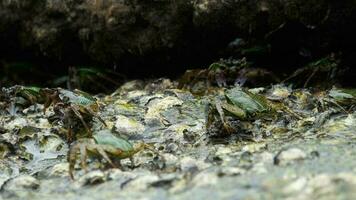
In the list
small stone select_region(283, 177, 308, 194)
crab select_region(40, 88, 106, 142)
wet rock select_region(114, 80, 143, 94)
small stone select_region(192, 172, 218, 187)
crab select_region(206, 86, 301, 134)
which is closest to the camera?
small stone select_region(283, 177, 308, 194)

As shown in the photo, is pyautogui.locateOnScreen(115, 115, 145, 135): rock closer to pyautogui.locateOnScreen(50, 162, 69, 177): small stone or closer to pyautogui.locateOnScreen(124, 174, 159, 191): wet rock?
pyautogui.locateOnScreen(50, 162, 69, 177): small stone

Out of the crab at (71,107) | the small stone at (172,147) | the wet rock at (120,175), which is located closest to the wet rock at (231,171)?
the wet rock at (120,175)

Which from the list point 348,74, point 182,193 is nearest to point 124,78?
point 348,74

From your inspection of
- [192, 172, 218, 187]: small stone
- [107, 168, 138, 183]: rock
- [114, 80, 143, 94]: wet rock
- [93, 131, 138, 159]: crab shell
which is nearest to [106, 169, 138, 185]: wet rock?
[107, 168, 138, 183]: rock

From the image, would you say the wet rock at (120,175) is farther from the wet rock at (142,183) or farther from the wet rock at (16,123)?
the wet rock at (16,123)

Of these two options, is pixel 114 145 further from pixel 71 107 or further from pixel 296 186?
pixel 296 186

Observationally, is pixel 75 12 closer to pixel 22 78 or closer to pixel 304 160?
pixel 22 78
